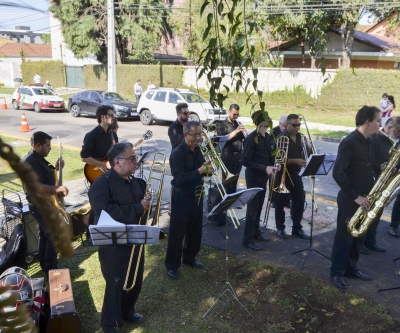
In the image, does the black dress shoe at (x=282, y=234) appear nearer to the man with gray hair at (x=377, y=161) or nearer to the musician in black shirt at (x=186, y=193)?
the man with gray hair at (x=377, y=161)

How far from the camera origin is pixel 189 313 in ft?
15.9

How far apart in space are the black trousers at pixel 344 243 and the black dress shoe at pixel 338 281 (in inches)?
A: 1.7

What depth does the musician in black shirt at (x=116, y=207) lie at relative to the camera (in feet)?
13.5

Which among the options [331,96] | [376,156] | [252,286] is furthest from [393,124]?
[331,96]

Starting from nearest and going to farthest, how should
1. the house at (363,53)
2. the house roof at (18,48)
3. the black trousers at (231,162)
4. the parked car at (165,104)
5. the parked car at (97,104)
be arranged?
1. the house roof at (18,48)
2. the black trousers at (231,162)
3. the parked car at (165,104)
4. the parked car at (97,104)
5. the house at (363,53)

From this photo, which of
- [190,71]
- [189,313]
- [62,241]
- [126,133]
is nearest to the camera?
[62,241]

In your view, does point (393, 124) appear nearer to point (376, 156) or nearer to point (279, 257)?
point (376, 156)

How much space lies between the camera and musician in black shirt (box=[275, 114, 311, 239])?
21.9 ft

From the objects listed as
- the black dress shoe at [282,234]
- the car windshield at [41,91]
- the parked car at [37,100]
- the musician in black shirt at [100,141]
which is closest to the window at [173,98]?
the parked car at [37,100]

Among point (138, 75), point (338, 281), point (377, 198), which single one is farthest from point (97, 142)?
point (138, 75)

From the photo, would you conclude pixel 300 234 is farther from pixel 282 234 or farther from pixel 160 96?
pixel 160 96

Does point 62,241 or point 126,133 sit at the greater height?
point 62,241

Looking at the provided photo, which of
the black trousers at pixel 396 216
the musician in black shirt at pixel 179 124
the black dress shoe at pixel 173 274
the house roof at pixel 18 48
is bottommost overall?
the black dress shoe at pixel 173 274

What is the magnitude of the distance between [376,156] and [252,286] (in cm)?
288
